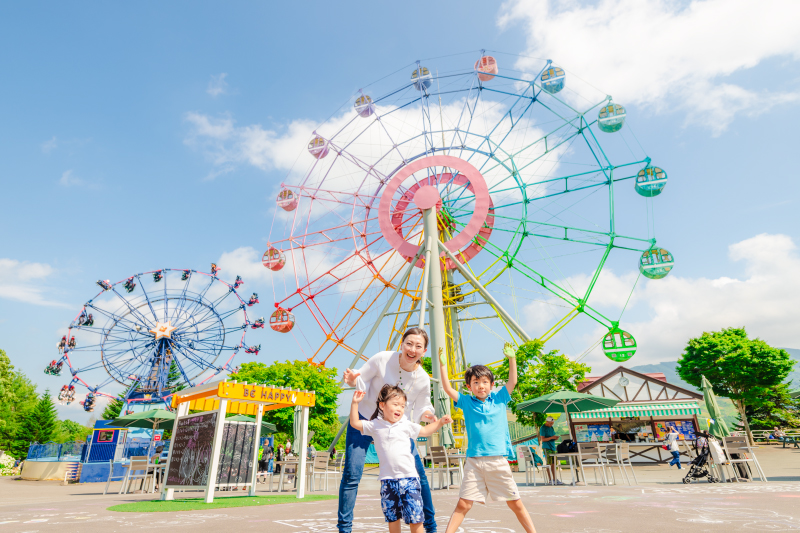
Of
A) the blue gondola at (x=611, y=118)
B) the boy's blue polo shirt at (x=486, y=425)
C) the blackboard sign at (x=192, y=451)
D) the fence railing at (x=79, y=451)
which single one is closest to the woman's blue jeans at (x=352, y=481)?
the boy's blue polo shirt at (x=486, y=425)

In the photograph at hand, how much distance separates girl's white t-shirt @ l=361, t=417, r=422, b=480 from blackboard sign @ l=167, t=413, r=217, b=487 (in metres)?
6.64

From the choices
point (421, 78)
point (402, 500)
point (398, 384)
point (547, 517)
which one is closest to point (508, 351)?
point (398, 384)

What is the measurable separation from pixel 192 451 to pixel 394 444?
24.7 ft

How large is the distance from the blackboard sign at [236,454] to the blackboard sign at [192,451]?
295 mm

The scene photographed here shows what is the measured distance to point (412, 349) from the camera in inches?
138

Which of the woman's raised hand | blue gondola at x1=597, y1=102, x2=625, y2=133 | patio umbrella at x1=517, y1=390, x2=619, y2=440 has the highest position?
blue gondola at x1=597, y1=102, x2=625, y2=133

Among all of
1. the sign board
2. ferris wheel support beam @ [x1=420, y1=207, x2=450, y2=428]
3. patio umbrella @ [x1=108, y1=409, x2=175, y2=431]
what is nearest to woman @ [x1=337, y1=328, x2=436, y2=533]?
the sign board

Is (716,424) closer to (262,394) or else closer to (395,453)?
(262,394)

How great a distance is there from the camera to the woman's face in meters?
3.51

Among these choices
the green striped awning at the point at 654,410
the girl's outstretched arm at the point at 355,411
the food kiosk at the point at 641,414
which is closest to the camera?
the girl's outstretched arm at the point at 355,411

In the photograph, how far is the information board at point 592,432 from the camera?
24.2 m

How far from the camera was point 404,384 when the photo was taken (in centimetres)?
353

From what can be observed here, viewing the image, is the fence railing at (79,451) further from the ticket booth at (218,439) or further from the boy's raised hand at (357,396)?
the boy's raised hand at (357,396)

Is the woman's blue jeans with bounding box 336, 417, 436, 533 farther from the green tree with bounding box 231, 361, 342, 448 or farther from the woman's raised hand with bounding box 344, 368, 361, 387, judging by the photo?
the green tree with bounding box 231, 361, 342, 448
